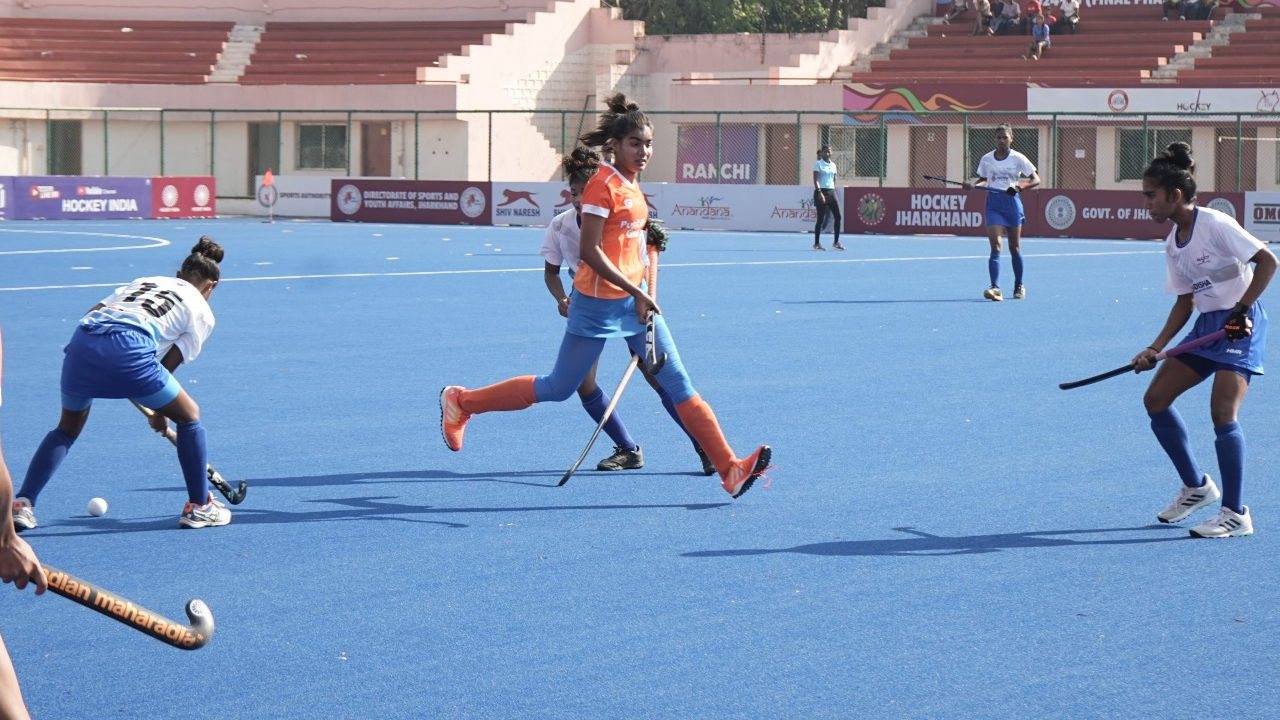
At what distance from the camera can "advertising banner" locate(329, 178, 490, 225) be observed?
130 feet

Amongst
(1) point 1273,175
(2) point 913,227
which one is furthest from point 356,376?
(1) point 1273,175

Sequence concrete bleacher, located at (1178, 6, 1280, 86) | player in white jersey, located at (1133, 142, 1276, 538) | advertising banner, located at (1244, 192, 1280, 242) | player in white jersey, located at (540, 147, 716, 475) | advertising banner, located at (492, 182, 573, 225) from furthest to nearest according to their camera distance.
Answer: concrete bleacher, located at (1178, 6, 1280, 86)
advertising banner, located at (492, 182, 573, 225)
advertising banner, located at (1244, 192, 1280, 242)
player in white jersey, located at (540, 147, 716, 475)
player in white jersey, located at (1133, 142, 1276, 538)

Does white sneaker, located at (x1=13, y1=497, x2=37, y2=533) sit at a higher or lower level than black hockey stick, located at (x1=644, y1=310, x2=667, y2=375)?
lower

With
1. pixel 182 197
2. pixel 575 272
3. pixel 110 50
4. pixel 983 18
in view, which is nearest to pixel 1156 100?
pixel 983 18

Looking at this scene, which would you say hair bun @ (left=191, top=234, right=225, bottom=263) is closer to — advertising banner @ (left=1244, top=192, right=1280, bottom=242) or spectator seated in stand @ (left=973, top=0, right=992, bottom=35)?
advertising banner @ (left=1244, top=192, right=1280, bottom=242)

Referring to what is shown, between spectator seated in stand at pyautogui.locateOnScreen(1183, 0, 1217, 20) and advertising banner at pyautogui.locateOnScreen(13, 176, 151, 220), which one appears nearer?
advertising banner at pyautogui.locateOnScreen(13, 176, 151, 220)

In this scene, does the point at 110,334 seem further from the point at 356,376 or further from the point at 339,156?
the point at 339,156

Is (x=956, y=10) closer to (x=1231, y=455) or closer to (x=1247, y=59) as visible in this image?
(x=1247, y=59)

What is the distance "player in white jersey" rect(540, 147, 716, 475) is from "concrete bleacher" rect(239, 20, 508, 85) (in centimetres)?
3874

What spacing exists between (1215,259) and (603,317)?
2.75 metres

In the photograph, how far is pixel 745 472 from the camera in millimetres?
7859

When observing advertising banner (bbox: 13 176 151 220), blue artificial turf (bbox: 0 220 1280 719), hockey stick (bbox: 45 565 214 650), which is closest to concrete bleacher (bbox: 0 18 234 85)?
advertising banner (bbox: 13 176 151 220)

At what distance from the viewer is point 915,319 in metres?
17.2

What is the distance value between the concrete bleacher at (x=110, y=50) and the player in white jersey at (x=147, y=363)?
42895 mm
